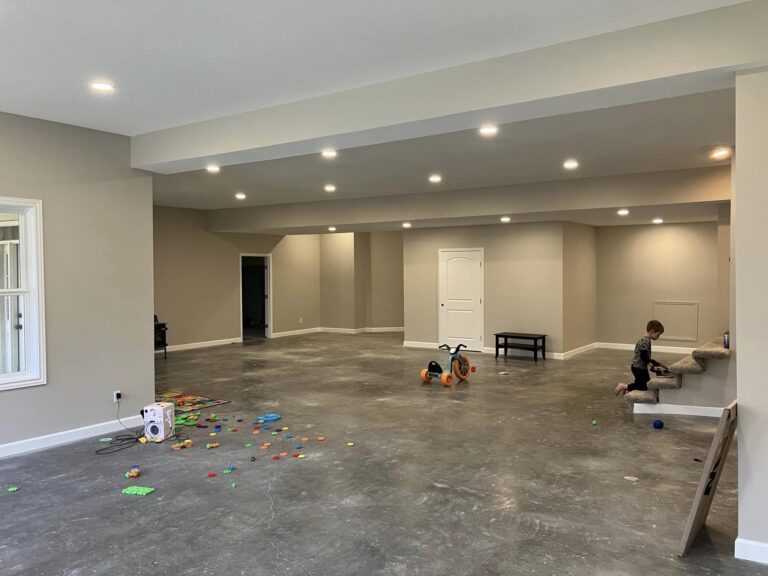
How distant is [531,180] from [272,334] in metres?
7.58

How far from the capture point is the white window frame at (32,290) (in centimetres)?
486

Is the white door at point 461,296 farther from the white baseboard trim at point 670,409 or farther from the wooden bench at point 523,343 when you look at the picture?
the white baseboard trim at point 670,409

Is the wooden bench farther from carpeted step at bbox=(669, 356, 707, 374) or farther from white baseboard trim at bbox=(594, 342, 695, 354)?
carpeted step at bbox=(669, 356, 707, 374)

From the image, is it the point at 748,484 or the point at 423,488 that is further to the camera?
the point at 423,488

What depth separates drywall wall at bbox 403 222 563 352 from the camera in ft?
32.5

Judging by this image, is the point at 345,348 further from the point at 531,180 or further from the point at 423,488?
the point at 423,488

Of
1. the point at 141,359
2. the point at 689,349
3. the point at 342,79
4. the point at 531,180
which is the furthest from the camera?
the point at 689,349

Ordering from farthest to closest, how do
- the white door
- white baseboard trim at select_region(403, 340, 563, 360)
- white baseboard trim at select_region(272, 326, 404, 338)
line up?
white baseboard trim at select_region(272, 326, 404, 338) → the white door → white baseboard trim at select_region(403, 340, 563, 360)

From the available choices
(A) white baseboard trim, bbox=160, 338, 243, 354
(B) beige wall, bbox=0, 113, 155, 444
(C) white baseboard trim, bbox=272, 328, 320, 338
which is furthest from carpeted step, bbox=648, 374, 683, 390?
(C) white baseboard trim, bbox=272, 328, 320, 338

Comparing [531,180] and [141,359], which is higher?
[531,180]

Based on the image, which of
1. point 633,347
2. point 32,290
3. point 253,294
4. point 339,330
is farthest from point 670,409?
point 253,294

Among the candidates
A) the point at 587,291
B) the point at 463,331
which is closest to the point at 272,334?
the point at 463,331

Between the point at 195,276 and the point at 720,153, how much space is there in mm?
9407

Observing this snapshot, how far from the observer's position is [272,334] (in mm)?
13062
